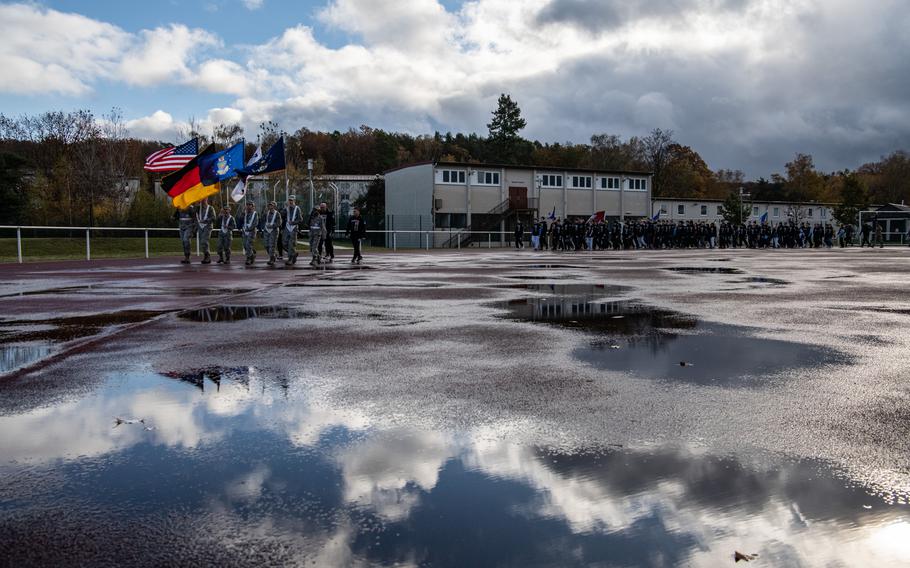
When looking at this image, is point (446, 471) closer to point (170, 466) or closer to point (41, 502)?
point (170, 466)

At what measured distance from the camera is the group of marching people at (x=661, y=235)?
50688mm

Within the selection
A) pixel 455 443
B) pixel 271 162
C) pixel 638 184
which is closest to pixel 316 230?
pixel 271 162

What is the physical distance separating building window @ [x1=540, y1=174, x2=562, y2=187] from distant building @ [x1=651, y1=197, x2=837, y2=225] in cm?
1400

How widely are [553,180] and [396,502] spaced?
70.5m

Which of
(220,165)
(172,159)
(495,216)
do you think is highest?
(172,159)

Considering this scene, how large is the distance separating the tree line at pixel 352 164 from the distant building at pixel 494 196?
3.17 metres

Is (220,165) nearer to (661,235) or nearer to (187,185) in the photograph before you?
(187,185)

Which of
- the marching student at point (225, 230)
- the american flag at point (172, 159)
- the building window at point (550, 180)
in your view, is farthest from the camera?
the building window at point (550, 180)

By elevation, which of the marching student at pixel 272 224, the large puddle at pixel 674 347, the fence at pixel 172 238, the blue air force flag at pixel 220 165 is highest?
the blue air force flag at pixel 220 165

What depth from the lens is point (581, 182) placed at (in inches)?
2908

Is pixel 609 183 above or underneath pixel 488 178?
underneath

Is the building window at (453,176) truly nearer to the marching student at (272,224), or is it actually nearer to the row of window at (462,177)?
the row of window at (462,177)

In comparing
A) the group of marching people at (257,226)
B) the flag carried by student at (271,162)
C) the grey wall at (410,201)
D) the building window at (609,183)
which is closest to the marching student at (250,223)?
the group of marching people at (257,226)

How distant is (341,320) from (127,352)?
3.20 meters
